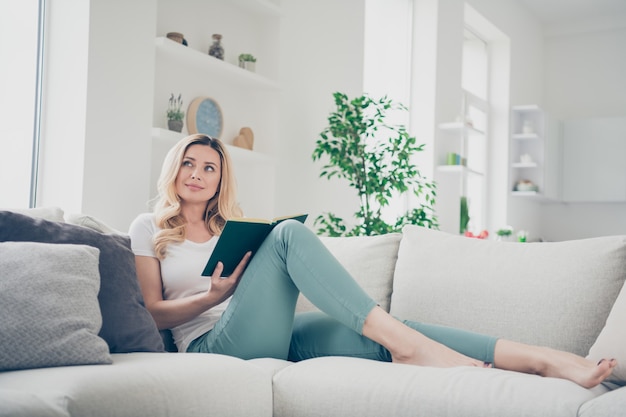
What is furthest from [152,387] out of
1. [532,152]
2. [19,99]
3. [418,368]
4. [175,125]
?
[532,152]

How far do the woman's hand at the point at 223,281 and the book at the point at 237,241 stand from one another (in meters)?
0.01

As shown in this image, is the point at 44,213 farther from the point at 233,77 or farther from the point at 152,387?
the point at 233,77

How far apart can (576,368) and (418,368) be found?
1.33 feet

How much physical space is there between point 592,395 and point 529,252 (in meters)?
0.72

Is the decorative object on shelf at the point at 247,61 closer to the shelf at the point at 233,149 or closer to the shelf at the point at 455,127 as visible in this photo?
the shelf at the point at 233,149

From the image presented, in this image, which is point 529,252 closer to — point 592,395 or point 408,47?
point 592,395

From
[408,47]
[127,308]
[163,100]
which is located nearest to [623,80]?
[408,47]

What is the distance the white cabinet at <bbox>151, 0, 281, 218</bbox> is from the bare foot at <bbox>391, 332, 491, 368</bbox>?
1.93 m

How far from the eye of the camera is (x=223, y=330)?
7.22 feet

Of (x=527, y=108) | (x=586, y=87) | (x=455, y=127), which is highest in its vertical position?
(x=586, y=87)

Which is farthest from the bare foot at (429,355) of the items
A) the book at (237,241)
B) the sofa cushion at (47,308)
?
the sofa cushion at (47,308)

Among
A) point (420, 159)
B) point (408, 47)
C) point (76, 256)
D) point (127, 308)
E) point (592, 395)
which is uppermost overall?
point (408, 47)

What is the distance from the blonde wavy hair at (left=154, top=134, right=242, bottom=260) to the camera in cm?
248

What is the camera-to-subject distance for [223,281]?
2219 mm
